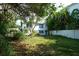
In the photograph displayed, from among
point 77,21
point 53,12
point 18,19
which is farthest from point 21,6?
point 77,21

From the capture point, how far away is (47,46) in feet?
11.0

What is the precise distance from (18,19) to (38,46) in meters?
0.48

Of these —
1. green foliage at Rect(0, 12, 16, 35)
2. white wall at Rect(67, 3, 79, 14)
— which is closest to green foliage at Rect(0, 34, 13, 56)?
green foliage at Rect(0, 12, 16, 35)

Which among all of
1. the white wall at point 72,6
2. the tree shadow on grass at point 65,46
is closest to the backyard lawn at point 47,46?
the tree shadow on grass at point 65,46

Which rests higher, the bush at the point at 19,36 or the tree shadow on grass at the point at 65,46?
the bush at the point at 19,36

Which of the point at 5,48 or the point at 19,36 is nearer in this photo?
the point at 5,48

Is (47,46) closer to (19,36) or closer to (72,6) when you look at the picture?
(19,36)

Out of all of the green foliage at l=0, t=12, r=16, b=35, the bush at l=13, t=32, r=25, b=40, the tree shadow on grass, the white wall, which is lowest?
the tree shadow on grass

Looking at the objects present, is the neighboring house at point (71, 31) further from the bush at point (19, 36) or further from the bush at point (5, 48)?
the bush at point (5, 48)

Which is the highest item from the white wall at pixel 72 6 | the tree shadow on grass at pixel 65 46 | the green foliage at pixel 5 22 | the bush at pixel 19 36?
the white wall at pixel 72 6

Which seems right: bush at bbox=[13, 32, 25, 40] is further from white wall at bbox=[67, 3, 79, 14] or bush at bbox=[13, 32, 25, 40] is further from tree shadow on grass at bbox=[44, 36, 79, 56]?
white wall at bbox=[67, 3, 79, 14]

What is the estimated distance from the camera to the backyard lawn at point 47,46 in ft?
10.9

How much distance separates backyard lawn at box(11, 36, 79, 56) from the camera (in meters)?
3.32

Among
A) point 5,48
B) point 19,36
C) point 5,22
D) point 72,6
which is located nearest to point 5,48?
point 5,48
